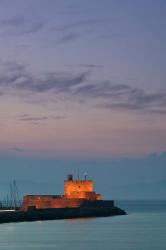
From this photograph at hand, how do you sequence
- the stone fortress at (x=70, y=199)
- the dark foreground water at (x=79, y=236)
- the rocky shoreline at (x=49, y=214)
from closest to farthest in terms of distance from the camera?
the dark foreground water at (x=79, y=236)
the rocky shoreline at (x=49, y=214)
the stone fortress at (x=70, y=199)

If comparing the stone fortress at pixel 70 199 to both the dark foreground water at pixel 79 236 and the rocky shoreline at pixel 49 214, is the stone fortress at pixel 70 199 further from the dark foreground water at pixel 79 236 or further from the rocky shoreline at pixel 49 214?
the dark foreground water at pixel 79 236

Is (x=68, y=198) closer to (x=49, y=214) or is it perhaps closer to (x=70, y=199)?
(x=70, y=199)

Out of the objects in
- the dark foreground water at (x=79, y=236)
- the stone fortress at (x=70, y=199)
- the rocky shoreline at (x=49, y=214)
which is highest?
the stone fortress at (x=70, y=199)

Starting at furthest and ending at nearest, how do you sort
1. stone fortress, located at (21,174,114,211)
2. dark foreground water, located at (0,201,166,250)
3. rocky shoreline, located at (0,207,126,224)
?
stone fortress, located at (21,174,114,211) → rocky shoreline, located at (0,207,126,224) → dark foreground water, located at (0,201,166,250)

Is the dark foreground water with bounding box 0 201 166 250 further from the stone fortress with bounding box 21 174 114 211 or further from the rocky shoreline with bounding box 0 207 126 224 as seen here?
the stone fortress with bounding box 21 174 114 211

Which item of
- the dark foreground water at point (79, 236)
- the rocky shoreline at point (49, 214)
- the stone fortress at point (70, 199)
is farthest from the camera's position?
the stone fortress at point (70, 199)

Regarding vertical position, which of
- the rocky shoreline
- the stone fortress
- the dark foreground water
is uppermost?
the stone fortress

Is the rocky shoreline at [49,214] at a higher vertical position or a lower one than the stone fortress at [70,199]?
lower

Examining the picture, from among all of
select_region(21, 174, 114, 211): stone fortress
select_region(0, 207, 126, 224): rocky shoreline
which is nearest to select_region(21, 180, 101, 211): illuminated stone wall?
select_region(21, 174, 114, 211): stone fortress

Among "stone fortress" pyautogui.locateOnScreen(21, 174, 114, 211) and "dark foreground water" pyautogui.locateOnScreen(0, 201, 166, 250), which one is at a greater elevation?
"stone fortress" pyautogui.locateOnScreen(21, 174, 114, 211)

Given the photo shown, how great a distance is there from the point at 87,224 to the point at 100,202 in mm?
12751

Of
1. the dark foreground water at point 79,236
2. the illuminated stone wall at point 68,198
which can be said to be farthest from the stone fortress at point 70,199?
the dark foreground water at point 79,236

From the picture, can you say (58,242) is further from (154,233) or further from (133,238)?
(154,233)

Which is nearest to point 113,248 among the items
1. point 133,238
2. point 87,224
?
point 133,238
